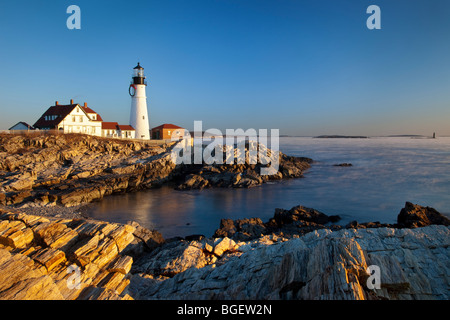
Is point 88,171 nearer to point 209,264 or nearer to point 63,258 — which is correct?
point 63,258

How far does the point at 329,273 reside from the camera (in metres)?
4.04

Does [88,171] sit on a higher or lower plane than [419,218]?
higher

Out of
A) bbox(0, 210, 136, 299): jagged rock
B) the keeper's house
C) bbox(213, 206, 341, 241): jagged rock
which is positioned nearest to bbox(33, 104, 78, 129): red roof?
the keeper's house

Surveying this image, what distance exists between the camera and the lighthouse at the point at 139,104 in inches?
1287

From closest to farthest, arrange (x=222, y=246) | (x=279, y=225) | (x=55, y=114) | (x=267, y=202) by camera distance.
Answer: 1. (x=222, y=246)
2. (x=279, y=225)
3. (x=267, y=202)
4. (x=55, y=114)

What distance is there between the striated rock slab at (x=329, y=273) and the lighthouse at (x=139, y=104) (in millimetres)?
29691

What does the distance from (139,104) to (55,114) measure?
30.7ft

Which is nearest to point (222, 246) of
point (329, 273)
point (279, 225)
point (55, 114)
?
point (329, 273)

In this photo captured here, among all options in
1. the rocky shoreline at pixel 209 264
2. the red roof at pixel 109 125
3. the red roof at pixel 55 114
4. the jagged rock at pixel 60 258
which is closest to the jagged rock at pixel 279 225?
the rocky shoreline at pixel 209 264

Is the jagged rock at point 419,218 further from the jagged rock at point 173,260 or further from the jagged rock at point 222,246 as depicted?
the jagged rock at point 173,260

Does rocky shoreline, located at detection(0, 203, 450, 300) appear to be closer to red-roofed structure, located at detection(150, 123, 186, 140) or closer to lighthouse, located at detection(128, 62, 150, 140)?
lighthouse, located at detection(128, 62, 150, 140)

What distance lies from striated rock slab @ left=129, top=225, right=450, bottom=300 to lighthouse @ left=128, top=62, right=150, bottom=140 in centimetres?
2969

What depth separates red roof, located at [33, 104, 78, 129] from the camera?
2915 centimetres

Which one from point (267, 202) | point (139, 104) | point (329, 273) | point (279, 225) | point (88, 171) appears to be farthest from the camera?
point (139, 104)
